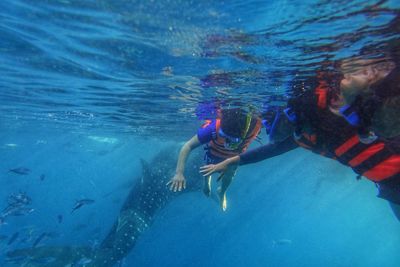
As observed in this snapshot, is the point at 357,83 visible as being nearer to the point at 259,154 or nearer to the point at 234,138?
the point at 259,154

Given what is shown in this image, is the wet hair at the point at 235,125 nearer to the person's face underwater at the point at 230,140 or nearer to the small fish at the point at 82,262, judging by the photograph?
the person's face underwater at the point at 230,140

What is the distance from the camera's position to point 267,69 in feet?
32.2

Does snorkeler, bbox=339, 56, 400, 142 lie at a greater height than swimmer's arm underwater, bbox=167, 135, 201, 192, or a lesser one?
greater

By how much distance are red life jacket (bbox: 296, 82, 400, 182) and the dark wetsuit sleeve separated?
1.19 m

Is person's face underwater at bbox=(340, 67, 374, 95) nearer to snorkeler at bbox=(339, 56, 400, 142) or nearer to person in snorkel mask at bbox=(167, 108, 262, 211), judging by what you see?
snorkeler at bbox=(339, 56, 400, 142)

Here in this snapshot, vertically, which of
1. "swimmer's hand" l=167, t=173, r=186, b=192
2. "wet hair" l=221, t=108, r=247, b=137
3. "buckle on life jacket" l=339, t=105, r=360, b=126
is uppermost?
"buckle on life jacket" l=339, t=105, r=360, b=126

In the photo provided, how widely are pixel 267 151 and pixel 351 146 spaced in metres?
2.10

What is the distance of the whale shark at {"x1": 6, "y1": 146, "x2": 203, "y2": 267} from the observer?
13.8 metres

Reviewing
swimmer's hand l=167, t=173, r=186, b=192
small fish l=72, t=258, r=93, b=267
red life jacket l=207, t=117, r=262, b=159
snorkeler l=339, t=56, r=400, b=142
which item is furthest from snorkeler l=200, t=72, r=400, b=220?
small fish l=72, t=258, r=93, b=267

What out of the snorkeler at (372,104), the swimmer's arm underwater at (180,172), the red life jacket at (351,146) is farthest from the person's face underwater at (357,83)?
the swimmer's arm underwater at (180,172)

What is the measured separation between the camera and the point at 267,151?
7.06 m

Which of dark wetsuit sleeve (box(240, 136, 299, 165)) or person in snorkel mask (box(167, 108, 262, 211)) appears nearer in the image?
dark wetsuit sleeve (box(240, 136, 299, 165))

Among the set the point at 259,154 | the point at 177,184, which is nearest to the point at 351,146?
the point at 259,154

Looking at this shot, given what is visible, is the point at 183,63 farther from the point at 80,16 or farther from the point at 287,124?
the point at 287,124
